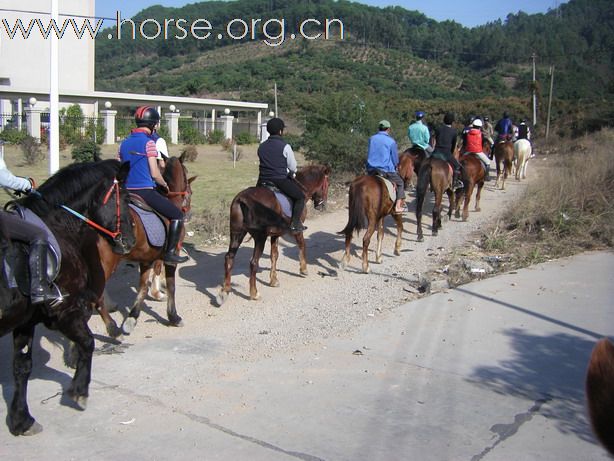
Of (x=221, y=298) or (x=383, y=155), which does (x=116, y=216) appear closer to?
(x=221, y=298)

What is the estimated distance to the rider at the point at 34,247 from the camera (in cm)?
523

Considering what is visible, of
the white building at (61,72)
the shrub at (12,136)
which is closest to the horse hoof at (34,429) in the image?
the shrub at (12,136)

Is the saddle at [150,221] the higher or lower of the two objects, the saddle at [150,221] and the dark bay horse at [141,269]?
the higher

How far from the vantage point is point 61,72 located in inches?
2050

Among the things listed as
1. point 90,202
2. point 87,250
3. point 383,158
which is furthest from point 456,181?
point 87,250

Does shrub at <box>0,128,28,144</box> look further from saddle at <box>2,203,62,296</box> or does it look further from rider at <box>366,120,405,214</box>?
saddle at <box>2,203,62,296</box>

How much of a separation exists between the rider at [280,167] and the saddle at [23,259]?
191 inches

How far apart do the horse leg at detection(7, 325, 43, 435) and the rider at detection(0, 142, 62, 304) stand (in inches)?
20.6

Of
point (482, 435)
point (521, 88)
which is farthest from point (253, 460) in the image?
point (521, 88)

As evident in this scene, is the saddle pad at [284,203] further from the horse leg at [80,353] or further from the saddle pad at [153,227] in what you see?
the horse leg at [80,353]

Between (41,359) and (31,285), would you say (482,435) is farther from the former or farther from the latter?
(41,359)

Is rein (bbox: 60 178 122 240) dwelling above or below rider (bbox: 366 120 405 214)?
below

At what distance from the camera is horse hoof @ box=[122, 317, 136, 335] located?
26.2ft

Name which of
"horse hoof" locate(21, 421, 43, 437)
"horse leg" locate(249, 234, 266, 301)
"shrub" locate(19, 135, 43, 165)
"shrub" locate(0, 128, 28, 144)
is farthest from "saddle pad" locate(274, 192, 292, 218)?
"shrub" locate(0, 128, 28, 144)
